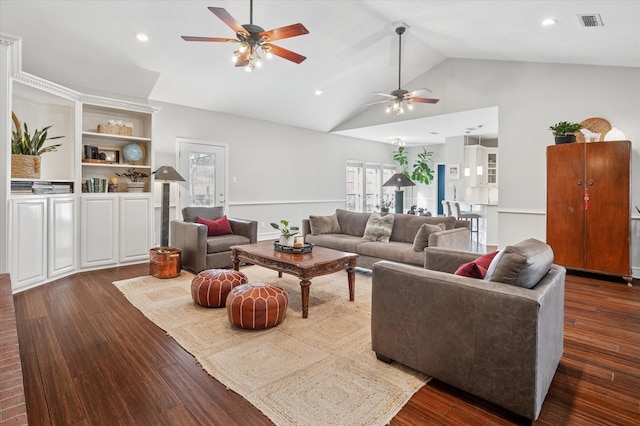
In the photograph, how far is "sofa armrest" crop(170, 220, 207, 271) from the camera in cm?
463

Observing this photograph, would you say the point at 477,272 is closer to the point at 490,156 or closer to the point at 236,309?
the point at 236,309

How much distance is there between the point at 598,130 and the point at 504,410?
474cm

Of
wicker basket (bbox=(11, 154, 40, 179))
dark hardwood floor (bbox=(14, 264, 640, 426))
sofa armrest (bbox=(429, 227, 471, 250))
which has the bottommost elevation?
dark hardwood floor (bbox=(14, 264, 640, 426))

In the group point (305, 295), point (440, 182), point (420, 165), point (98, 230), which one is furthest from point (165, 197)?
point (440, 182)

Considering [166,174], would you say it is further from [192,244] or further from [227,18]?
[227,18]

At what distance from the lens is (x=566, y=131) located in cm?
473

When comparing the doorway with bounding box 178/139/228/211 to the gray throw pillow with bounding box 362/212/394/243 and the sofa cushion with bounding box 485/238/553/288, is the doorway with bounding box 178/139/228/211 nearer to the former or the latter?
the gray throw pillow with bounding box 362/212/394/243

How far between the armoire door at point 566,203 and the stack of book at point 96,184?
6401mm

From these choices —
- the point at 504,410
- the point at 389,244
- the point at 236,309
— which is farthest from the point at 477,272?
the point at 389,244

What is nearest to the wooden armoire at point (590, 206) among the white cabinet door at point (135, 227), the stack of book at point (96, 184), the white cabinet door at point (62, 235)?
the white cabinet door at point (135, 227)

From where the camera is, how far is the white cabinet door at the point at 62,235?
14.1ft

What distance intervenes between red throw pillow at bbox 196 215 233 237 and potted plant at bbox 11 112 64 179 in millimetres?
2011

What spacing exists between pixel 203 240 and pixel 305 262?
1.97 m

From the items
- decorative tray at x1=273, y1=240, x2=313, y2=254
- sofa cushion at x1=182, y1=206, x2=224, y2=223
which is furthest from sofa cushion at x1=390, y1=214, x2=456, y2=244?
sofa cushion at x1=182, y1=206, x2=224, y2=223
